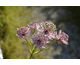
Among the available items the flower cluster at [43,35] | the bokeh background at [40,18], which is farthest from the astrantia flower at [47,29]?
the bokeh background at [40,18]

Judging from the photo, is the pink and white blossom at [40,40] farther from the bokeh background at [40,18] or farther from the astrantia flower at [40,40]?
the bokeh background at [40,18]

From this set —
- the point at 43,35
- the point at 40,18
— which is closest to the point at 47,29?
the point at 43,35

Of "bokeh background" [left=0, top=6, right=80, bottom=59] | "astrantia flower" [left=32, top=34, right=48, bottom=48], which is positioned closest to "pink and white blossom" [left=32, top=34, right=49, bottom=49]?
"astrantia flower" [left=32, top=34, right=48, bottom=48]

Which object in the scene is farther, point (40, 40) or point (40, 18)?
point (40, 18)

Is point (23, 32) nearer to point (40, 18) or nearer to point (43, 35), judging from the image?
point (43, 35)

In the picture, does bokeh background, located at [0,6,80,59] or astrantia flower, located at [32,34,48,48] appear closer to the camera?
astrantia flower, located at [32,34,48,48]

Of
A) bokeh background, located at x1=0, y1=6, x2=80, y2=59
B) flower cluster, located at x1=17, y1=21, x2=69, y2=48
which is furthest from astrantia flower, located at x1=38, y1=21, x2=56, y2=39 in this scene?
bokeh background, located at x1=0, y1=6, x2=80, y2=59

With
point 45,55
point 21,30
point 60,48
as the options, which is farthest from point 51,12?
point 21,30

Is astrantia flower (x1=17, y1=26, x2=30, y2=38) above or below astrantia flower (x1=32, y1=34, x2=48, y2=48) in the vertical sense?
above

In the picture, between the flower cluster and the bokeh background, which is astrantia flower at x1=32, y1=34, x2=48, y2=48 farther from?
the bokeh background
